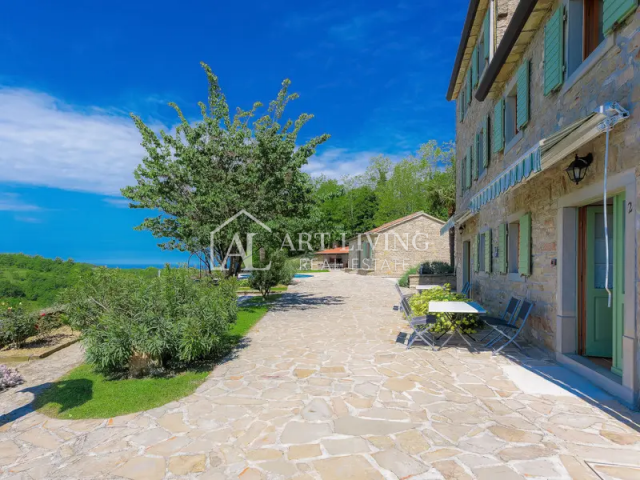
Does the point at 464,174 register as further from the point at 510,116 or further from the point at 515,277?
the point at 515,277

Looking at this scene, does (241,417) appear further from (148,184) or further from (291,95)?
(291,95)

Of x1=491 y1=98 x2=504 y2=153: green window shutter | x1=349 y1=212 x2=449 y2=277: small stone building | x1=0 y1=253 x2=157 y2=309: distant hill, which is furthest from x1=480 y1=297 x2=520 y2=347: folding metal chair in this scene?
x1=349 y1=212 x2=449 y2=277: small stone building

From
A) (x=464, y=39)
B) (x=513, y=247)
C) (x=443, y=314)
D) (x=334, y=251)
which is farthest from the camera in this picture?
(x=334, y=251)

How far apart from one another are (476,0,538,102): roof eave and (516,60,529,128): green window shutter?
0.52m

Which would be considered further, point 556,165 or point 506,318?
point 506,318

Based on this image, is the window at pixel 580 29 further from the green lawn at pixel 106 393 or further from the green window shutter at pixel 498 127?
the green lawn at pixel 106 393

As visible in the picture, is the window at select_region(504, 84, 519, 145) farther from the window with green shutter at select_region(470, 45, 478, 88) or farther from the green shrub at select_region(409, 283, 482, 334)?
the green shrub at select_region(409, 283, 482, 334)

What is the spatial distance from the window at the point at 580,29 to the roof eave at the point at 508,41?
0.83m

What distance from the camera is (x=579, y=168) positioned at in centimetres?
495

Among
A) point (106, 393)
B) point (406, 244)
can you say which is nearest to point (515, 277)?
point (106, 393)

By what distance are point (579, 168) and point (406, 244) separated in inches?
1064

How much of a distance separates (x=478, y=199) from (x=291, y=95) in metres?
7.84

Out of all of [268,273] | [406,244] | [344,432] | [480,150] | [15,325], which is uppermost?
[480,150]

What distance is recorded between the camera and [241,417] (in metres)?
4.09
